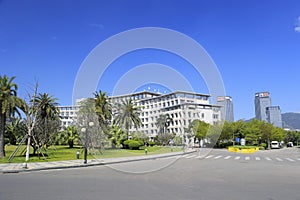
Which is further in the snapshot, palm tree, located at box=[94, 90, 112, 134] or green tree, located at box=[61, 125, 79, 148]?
green tree, located at box=[61, 125, 79, 148]

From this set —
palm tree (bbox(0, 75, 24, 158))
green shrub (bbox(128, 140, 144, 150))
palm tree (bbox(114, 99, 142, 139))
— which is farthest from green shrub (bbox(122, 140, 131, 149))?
palm tree (bbox(0, 75, 24, 158))

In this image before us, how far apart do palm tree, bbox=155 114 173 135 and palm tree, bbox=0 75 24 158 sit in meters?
47.1

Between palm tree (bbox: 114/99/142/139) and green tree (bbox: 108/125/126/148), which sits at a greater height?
A: palm tree (bbox: 114/99/142/139)

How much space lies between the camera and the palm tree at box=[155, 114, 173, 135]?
7226 cm

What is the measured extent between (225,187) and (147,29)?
9.91 meters

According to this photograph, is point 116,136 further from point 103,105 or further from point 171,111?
point 171,111

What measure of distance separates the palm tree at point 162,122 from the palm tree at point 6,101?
4713 cm

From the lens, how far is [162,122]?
242 feet

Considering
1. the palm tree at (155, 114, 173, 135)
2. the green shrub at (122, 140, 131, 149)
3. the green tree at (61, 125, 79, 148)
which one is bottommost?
the green shrub at (122, 140, 131, 149)

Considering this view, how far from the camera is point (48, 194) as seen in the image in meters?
8.29

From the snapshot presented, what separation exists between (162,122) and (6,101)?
51538mm

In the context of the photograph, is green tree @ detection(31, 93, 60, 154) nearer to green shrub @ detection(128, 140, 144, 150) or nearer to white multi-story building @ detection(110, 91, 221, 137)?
green shrub @ detection(128, 140, 144, 150)

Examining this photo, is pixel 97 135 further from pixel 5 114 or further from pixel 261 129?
pixel 261 129

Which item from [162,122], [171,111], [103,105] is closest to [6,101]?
[103,105]
